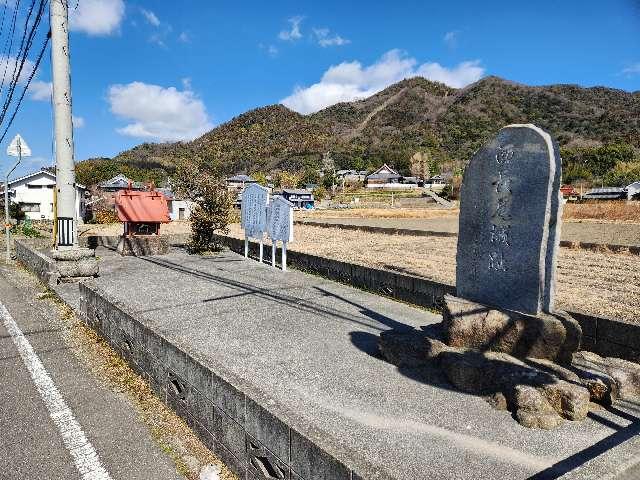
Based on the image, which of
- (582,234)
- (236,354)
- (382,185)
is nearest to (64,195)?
(236,354)

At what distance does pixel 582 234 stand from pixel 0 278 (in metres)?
20.7

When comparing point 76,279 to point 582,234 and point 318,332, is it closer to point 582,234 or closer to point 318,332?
point 318,332

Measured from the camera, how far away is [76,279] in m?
9.22

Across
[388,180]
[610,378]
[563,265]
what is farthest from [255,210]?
[388,180]

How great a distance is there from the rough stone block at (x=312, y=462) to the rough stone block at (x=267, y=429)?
8 cm

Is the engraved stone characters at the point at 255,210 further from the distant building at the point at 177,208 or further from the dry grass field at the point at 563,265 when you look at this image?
the distant building at the point at 177,208

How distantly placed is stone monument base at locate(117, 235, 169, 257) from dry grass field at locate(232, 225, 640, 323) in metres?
4.68

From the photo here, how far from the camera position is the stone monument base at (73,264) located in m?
9.06

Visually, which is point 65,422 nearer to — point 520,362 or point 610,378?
point 520,362

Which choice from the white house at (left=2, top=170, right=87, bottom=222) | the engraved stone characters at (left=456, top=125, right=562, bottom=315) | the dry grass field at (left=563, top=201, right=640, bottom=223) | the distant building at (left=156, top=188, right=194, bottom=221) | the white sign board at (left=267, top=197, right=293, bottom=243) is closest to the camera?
the engraved stone characters at (left=456, top=125, right=562, bottom=315)

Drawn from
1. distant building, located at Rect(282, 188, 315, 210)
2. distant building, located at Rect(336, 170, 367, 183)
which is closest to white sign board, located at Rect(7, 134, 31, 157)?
distant building, located at Rect(282, 188, 315, 210)

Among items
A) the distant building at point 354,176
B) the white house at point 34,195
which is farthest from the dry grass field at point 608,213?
the distant building at point 354,176

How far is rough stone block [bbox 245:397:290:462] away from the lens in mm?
2595

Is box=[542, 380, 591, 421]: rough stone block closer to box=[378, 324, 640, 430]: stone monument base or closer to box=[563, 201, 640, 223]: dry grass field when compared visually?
box=[378, 324, 640, 430]: stone monument base
